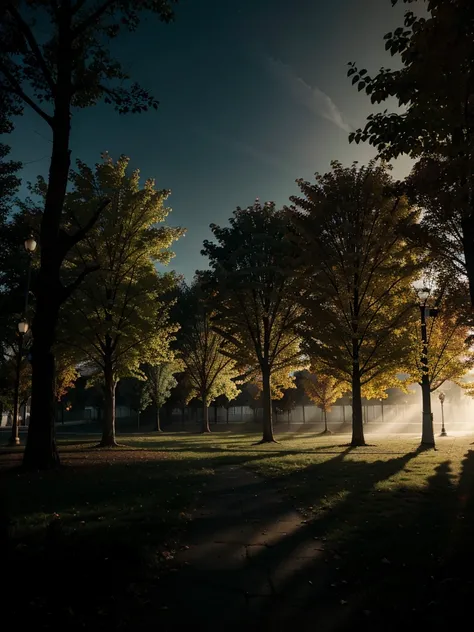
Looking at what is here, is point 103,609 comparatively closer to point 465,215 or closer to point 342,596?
point 342,596

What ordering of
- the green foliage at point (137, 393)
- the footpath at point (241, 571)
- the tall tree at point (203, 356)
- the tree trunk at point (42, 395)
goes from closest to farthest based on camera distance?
the footpath at point (241, 571)
the tree trunk at point (42, 395)
the tall tree at point (203, 356)
the green foliage at point (137, 393)

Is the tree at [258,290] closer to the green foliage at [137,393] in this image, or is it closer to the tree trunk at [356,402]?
the tree trunk at [356,402]

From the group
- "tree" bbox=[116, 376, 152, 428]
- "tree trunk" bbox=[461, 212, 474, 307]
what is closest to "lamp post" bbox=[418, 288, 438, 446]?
"tree trunk" bbox=[461, 212, 474, 307]

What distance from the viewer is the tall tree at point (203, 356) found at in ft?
140

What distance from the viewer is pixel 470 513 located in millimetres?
7562

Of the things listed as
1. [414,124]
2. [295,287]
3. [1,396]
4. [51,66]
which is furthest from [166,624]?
[1,396]

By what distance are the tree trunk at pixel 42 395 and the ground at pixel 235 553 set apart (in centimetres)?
96

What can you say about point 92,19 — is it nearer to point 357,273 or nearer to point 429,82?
point 429,82

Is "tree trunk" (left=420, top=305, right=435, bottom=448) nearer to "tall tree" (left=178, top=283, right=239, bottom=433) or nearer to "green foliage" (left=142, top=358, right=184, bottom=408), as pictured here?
"tall tree" (left=178, top=283, right=239, bottom=433)

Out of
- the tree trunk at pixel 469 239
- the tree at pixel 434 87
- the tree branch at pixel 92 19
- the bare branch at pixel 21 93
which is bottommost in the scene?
the tree trunk at pixel 469 239

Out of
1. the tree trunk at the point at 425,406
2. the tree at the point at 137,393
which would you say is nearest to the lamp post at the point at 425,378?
the tree trunk at the point at 425,406

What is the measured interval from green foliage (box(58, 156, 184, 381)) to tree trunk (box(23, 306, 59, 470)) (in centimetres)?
804

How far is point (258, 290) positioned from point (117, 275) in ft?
26.3

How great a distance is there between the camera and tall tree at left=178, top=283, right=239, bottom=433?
42.7 metres
